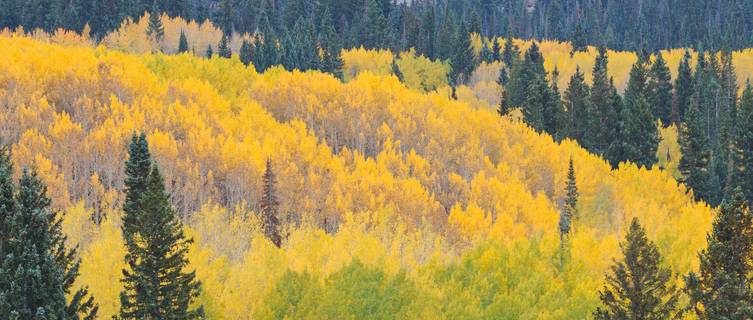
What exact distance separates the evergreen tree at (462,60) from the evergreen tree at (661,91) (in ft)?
119

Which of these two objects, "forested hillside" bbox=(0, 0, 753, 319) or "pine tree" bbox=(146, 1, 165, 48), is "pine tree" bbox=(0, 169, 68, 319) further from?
"pine tree" bbox=(146, 1, 165, 48)

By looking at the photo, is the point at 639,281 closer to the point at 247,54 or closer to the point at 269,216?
the point at 269,216

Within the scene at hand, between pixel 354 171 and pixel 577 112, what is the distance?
31035mm

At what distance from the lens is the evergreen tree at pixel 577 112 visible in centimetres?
12038

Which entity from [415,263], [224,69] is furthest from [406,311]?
[224,69]

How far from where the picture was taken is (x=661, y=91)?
5281 inches

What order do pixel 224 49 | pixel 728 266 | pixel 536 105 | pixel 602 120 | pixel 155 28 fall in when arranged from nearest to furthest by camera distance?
pixel 728 266, pixel 602 120, pixel 536 105, pixel 224 49, pixel 155 28

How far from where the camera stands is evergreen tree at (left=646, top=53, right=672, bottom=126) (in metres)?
132

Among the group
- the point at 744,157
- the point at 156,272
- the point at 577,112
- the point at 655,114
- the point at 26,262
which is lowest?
the point at 26,262

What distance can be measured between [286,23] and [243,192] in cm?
7610

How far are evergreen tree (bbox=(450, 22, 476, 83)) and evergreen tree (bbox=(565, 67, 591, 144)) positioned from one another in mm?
39047

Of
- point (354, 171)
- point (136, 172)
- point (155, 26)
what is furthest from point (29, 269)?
point (155, 26)

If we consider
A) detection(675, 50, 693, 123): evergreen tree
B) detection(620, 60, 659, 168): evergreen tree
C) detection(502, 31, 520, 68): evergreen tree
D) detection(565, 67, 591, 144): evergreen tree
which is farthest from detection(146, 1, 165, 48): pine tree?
detection(675, 50, 693, 123): evergreen tree

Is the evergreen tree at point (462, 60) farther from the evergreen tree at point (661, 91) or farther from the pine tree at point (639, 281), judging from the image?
the pine tree at point (639, 281)
